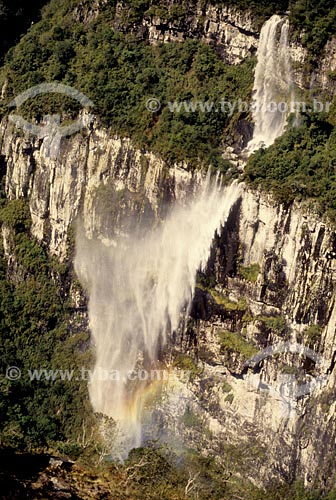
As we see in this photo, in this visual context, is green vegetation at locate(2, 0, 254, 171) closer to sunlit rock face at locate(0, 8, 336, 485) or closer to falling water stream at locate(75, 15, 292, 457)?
sunlit rock face at locate(0, 8, 336, 485)

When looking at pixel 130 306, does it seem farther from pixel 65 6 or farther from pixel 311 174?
pixel 65 6

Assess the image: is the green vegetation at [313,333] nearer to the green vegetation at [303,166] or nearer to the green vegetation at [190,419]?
the green vegetation at [303,166]

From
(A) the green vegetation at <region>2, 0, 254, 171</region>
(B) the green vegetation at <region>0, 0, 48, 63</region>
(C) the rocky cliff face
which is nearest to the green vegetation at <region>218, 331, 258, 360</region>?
(C) the rocky cliff face

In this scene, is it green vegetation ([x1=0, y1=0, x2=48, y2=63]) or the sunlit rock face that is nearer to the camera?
the sunlit rock face

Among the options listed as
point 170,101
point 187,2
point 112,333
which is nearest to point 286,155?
point 170,101

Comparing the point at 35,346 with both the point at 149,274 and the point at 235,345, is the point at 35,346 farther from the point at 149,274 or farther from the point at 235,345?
the point at 235,345

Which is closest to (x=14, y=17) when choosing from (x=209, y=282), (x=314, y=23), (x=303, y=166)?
(x=314, y=23)

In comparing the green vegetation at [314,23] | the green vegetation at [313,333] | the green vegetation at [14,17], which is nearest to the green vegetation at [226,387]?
the green vegetation at [313,333]
